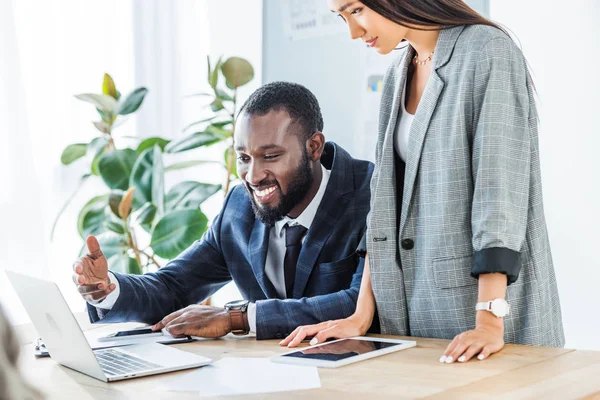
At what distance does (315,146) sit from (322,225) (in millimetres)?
219

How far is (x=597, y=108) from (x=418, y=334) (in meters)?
1.14

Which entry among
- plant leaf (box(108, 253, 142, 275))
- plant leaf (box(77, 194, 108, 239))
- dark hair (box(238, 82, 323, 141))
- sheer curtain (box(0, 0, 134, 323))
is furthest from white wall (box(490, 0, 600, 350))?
sheer curtain (box(0, 0, 134, 323))

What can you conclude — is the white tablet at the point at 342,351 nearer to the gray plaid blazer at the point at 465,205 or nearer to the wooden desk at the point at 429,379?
the wooden desk at the point at 429,379

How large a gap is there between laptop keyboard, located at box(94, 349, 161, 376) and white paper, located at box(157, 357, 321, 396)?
86 mm

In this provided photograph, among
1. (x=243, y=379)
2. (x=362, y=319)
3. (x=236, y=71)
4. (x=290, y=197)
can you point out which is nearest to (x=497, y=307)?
(x=362, y=319)

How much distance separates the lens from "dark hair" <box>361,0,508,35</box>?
5.06ft

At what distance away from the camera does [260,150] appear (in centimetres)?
186

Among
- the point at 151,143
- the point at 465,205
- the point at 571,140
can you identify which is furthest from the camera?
the point at 151,143

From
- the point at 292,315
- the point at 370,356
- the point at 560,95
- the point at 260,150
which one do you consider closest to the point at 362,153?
the point at 560,95

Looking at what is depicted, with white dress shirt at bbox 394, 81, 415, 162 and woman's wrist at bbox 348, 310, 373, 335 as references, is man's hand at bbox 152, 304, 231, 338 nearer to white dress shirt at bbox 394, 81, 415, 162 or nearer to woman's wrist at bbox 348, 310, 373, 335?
woman's wrist at bbox 348, 310, 373, 335

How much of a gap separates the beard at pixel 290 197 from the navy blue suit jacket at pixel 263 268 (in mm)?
46

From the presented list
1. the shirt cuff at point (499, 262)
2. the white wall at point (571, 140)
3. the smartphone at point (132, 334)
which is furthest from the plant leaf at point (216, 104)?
the shirt cuff at point (499, 262)

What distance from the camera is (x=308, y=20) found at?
10.6 ft

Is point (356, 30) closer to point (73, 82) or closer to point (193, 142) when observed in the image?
point (193, 142)
